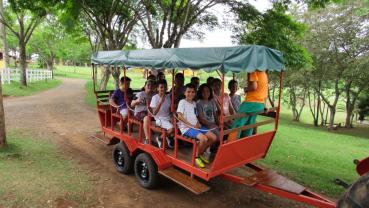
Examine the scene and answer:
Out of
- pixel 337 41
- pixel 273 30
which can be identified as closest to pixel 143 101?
pixel 273 30

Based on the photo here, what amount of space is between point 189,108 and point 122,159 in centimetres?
213

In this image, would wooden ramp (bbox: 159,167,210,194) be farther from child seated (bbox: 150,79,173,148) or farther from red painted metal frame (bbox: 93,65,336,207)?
child seated (bbox: 150,79,173,148)

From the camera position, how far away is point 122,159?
6.61 metres

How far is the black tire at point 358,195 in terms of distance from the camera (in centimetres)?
296

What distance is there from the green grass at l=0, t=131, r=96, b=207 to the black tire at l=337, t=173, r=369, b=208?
3825 millimetres

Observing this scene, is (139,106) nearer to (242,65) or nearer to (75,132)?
(242,65)

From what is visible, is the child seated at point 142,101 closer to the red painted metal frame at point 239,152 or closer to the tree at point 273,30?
the red painted metal frame at point 239,152

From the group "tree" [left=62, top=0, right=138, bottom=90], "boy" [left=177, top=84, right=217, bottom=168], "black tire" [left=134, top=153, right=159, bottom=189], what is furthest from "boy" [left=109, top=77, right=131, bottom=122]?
"tree" [left=62, top=0, right=138, bottom=90]

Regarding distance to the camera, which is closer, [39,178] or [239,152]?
[239,152]

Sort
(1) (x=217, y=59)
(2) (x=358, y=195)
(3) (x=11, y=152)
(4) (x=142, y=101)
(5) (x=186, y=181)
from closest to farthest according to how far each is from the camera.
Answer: (2) (x=358, y=195)
(1) (x=217, y=59)
(5) (x=186, y=181)
(4) (x=142, y=101)
(3) (x=11, y=152)

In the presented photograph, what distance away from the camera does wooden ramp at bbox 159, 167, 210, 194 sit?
484 cm

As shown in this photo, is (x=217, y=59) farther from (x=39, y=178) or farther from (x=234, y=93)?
(x=39, y=178)

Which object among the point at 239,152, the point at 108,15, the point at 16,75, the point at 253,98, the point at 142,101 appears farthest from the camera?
the point at 16,75

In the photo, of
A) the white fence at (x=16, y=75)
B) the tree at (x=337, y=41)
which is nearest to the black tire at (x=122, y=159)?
the tree at (x=337, y=41)
